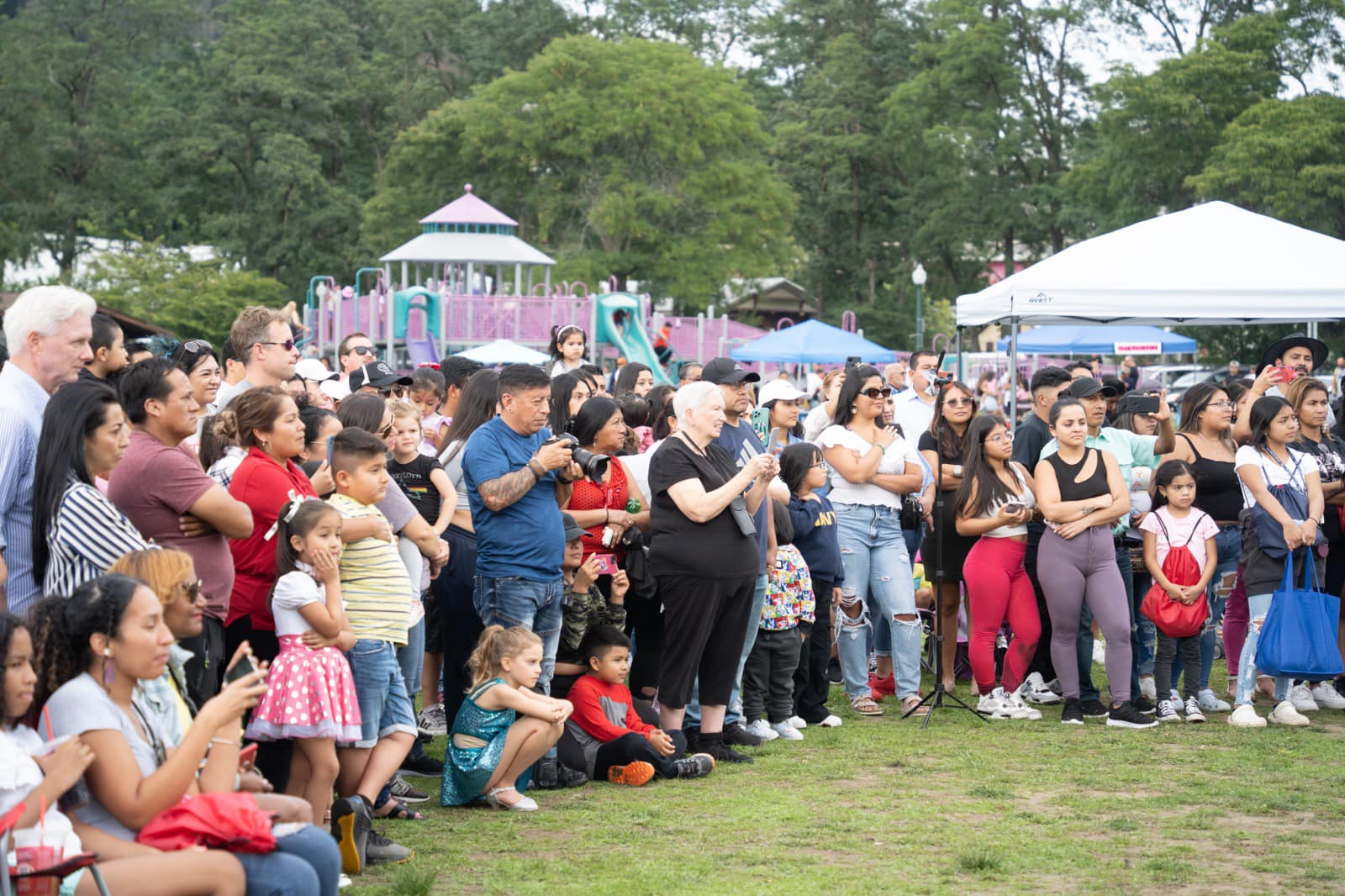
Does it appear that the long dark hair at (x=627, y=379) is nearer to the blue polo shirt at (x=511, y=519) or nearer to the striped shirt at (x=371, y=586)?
the blue polo shirt at (x=511, y=519)

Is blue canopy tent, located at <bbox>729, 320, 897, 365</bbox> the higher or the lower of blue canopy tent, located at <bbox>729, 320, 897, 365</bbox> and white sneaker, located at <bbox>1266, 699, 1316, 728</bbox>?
the higher

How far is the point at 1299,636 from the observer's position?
771 centimetres

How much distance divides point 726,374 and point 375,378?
1972 mm

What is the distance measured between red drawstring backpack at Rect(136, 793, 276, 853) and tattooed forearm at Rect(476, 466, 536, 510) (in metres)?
2.43

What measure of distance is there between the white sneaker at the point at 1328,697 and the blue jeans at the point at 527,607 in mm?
4835

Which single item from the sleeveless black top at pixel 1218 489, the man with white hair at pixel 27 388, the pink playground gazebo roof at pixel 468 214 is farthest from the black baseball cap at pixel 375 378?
the pink playground gazebo roof at pixel 468 214

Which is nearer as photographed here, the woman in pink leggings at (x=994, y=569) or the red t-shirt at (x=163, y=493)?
the red t-shirt at (x=163, y=493)

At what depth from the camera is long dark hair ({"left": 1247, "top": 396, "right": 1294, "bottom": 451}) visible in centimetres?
818

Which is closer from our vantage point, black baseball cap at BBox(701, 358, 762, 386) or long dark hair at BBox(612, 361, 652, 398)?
black baseball cap at BBox(701, 358, 762, 386)

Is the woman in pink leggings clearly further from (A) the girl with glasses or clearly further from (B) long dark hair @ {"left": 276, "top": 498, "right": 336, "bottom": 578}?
(B) long dark hair @ {"left": 276, "top": 498, "right": 336, "bottom": 578}

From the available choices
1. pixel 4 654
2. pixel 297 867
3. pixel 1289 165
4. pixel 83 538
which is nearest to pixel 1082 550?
pixel 297 867

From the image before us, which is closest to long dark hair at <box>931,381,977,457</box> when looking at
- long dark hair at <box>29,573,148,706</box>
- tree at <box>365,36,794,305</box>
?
long dark hair at <box>29,573,148,706</box>

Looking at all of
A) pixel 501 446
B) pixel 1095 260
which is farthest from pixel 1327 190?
pixel 501 446

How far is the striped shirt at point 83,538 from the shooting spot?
166 inches
